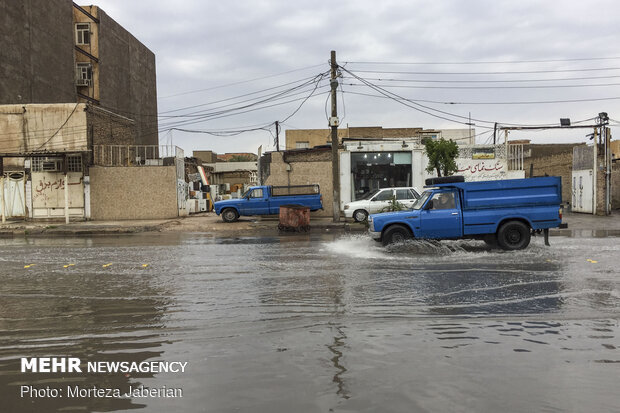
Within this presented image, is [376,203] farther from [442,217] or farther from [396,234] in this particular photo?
[442,217]

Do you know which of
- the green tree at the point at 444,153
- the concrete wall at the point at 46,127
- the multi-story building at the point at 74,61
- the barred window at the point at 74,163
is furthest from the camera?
the multi-story building at the point at 74,61

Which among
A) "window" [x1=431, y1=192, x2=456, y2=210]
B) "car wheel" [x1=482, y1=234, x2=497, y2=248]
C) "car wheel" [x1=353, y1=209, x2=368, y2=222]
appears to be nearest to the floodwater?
"car wheel" [x1=482, y1=234, x2=497, y2=248]

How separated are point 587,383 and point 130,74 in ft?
159

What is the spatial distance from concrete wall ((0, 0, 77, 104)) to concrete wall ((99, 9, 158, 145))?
3.33 meters

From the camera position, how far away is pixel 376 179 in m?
27.4

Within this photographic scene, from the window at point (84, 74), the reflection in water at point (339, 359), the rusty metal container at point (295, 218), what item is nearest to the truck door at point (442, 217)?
the reflection in water at point (339, 359)

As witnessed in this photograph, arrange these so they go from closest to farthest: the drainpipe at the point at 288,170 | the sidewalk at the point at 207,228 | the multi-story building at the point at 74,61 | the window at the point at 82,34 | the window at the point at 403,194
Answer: the sidewalk at the point at 207,228 < the window at the point at 403,194 < the drainpipe at the point at 288,170 < the multi-story building at the point at 74,61 < the window at the point at 82,34

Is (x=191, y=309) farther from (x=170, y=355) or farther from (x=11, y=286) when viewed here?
(x=11, y=286)

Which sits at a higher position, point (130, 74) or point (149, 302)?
point (130, 74)

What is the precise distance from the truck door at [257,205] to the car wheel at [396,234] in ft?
39.9

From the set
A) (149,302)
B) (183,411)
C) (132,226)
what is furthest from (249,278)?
(132,226)

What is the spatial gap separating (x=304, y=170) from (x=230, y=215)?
548 centimetres

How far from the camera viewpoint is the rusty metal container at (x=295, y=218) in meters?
20.0

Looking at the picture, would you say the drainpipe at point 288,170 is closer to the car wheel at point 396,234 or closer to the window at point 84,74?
the car wheel at point 396,234
